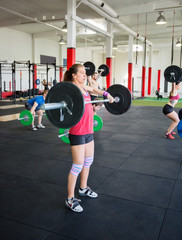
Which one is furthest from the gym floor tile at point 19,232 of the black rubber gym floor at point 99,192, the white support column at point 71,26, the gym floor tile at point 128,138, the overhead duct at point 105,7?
the overhead duct at point 105,7

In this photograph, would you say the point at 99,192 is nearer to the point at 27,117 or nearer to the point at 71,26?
the point at 27,117

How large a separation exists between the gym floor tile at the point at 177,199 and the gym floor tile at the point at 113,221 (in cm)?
12

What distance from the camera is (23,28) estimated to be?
12375mm

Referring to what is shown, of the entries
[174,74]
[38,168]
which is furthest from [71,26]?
[38,168]

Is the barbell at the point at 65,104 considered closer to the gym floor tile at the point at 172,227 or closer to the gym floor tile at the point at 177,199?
the gym floor tile at the point at 172,227

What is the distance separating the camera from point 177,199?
1.87 meters

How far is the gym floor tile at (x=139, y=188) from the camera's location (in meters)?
1.89

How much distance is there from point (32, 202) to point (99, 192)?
563mm

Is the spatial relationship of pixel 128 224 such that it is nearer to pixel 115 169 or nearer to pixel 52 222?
pixel 52 222

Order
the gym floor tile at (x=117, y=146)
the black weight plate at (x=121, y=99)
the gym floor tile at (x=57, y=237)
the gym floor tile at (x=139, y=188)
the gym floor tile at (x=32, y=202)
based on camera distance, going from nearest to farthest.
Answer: the gym floor tile at (x=57, y=237) < the gym floor tile at (x=32, y=202) < the gym floor tile at (x=139, y=188) < the black weight plate at (x=121, y=99) < the gym floor tile at (x=117, y=146)

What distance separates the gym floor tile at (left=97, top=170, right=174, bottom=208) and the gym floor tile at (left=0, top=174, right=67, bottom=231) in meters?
0.42

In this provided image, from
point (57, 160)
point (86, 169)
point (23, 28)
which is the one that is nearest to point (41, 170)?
point (57, 160)

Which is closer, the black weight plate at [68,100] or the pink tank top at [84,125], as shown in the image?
the black weight plate at [68,100]

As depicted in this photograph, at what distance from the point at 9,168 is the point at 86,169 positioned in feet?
3.65
